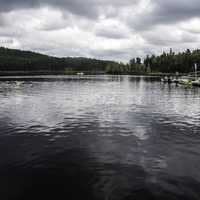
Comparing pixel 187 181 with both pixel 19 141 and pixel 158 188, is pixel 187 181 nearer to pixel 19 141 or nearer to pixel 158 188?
pixel 158 188

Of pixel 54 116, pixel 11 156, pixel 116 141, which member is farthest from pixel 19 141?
pixel 54 116

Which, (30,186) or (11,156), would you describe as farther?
(11,156)

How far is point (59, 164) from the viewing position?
17.8m

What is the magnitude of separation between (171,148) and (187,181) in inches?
263

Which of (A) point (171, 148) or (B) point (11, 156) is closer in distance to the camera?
(B) point (11, 156)

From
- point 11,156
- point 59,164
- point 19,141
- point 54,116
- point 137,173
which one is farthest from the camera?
point 54,116

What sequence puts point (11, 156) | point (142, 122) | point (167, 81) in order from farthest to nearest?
1. point (167, 81)
2. point (142, 122)
3. point (11, 156)

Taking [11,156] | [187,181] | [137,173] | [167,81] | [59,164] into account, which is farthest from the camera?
[167,81]

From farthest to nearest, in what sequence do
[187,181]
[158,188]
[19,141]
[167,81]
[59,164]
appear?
[167,81]
[19,141]
[59,164]
[187,181]
[158,188]

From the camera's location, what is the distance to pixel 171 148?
70.8ft

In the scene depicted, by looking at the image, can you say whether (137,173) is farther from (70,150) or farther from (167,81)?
(167,81)

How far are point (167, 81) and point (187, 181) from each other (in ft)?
411

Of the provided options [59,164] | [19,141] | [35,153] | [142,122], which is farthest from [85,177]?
[142,122]

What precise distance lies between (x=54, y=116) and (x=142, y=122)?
13679mm
